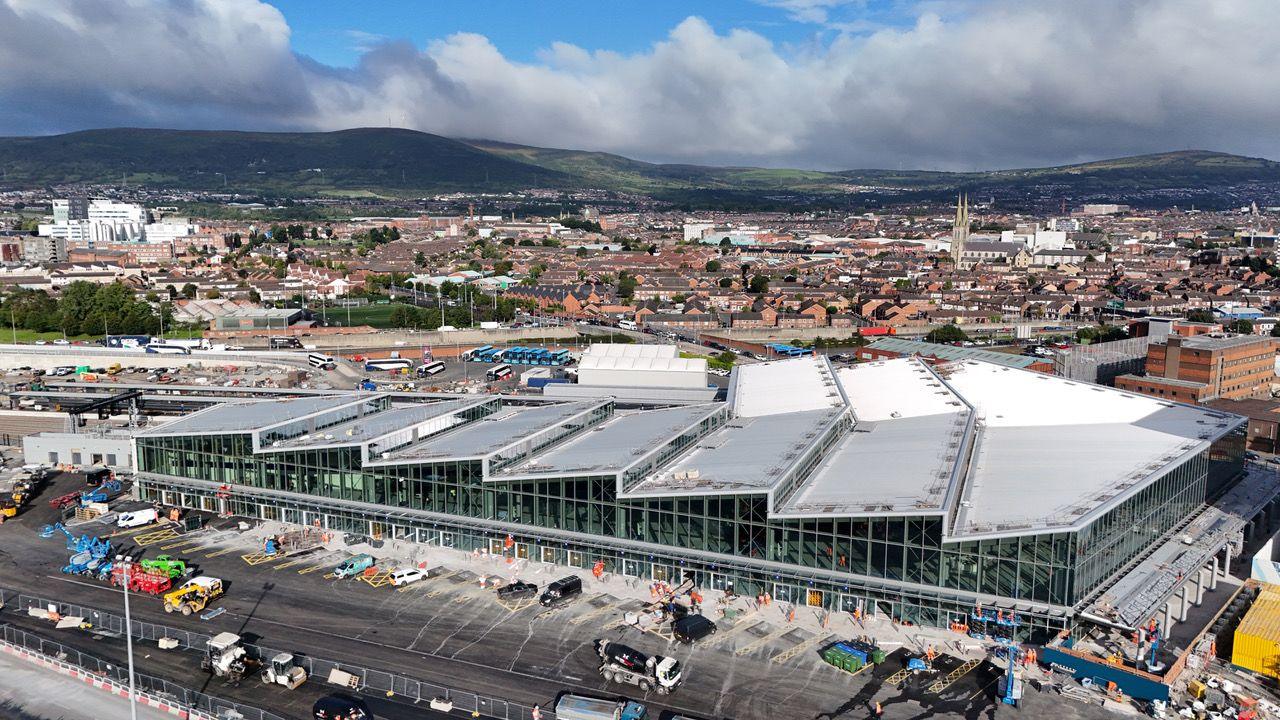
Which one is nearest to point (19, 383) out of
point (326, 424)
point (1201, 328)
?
point (326, 424)

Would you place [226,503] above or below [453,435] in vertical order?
below

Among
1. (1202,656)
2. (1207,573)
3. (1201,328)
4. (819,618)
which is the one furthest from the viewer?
(1201,328)

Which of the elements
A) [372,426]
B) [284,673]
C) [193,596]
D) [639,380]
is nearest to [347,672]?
[284,673]

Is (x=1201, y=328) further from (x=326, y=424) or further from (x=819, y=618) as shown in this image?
(x=326, y=424)

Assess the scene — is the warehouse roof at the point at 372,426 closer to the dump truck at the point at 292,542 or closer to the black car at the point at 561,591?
the dump truck at the point at 292,542

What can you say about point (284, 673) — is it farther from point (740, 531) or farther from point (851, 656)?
point (851, 656)

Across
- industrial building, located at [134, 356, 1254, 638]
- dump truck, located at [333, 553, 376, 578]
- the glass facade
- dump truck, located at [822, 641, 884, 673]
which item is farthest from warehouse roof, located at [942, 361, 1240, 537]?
dump truck, located at [333, 553, 376, 578]
